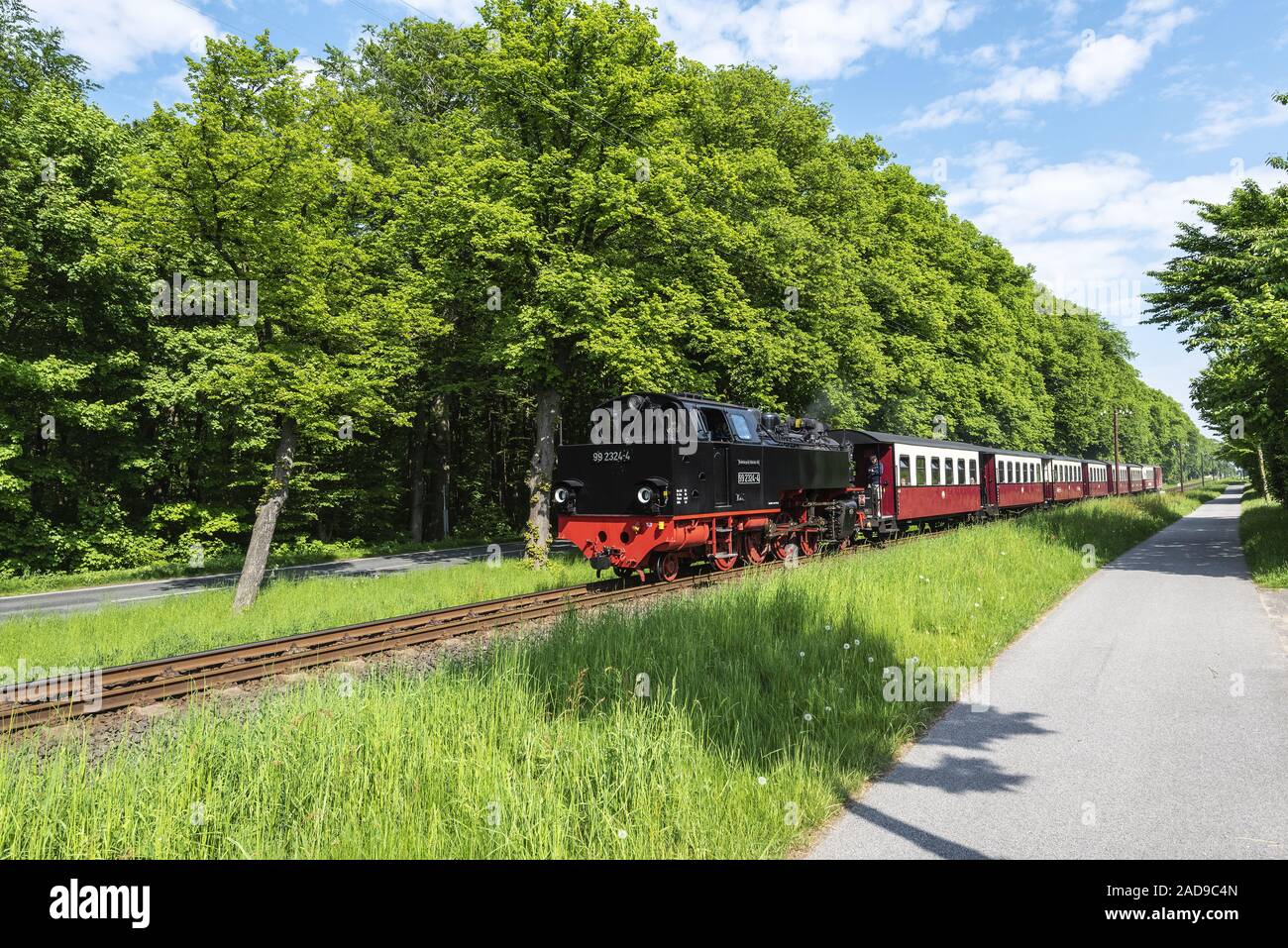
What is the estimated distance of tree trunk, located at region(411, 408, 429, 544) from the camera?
29.1m

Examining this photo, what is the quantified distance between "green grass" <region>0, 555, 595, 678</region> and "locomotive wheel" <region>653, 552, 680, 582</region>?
2204 mm

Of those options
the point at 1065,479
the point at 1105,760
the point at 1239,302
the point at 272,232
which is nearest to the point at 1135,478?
the point at 1065,479

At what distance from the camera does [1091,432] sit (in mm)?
60375

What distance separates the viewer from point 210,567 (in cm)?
2178

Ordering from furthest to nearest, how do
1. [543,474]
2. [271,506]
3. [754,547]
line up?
[543,474], [754,547], [271,506]

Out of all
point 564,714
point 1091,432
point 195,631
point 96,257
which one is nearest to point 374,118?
point 96,257

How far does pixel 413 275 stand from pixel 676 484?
37.6ft

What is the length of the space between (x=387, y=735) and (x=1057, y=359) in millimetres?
63897

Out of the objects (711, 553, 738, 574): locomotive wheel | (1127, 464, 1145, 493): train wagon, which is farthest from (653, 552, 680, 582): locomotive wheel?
(1127, 464, 1145, 493): train wagon

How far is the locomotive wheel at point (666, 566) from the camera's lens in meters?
13.4

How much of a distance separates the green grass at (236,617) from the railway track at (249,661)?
4.46 ft

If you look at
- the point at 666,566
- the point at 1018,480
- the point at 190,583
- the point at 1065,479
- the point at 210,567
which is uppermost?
the point at 1018,480

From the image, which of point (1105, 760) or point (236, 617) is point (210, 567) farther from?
point (1105, 760)

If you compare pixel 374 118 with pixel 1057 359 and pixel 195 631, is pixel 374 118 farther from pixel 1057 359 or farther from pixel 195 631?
pixel 1057 359
